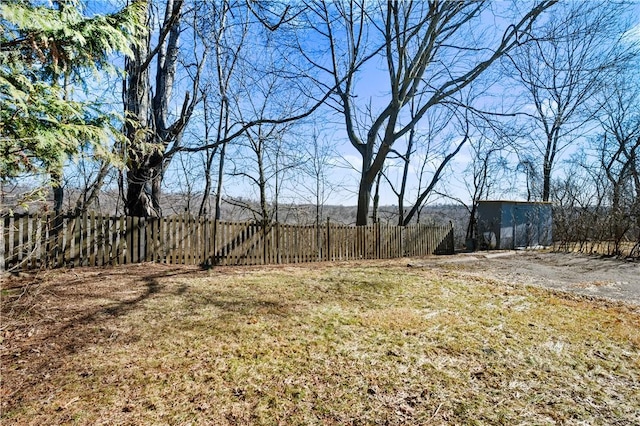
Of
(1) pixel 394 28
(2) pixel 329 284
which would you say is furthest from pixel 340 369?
(1) pixel 394 28

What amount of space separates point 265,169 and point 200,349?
11.7 metres

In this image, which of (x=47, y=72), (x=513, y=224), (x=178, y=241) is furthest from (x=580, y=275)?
(x=47, y=72)

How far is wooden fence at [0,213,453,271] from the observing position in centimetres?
592

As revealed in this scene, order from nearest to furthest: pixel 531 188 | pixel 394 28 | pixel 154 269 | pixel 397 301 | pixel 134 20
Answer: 1. pixel 134 20
2. pixel 397 301
3. pixel 154 269
4. pixel 394 28
5. pixel 531 188

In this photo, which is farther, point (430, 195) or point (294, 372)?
point (430, 195)

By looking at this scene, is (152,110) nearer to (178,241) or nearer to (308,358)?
(178,241)

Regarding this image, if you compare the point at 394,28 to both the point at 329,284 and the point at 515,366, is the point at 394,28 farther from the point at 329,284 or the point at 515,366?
the point at 515,366

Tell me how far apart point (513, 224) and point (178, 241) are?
44.5 ft

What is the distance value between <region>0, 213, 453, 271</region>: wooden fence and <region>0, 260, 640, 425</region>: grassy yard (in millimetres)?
1437

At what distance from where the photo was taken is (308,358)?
2.78 m

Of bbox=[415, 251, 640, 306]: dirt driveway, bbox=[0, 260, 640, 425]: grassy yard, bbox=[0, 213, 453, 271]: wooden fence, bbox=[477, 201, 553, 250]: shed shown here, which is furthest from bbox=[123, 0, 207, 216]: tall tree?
bbox=[477, 201, 553, 250]: shed

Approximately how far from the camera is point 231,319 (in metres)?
3.66

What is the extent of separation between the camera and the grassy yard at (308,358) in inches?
81.4

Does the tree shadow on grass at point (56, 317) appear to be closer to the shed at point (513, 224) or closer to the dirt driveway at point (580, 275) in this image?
the dirt driveway at point (580, 275)
